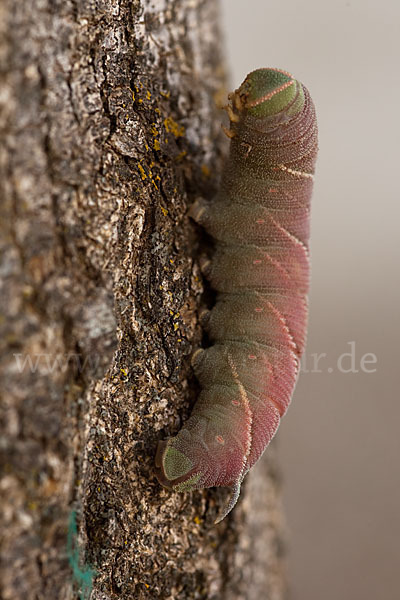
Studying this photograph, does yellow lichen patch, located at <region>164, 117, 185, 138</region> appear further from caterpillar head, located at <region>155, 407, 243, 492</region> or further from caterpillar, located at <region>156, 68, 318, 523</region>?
caterpillar head, located at <region>155, 407, 243, 492</region>

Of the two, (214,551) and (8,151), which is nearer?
(8,151)

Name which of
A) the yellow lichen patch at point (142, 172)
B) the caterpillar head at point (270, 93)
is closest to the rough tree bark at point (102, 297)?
the yellow lichen patch at point (142, 172)

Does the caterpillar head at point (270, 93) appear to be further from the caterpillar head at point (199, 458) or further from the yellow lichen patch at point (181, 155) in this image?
the caterpillar head at point (199, 458)

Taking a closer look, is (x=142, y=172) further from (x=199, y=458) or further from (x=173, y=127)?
(x=199, y=458)

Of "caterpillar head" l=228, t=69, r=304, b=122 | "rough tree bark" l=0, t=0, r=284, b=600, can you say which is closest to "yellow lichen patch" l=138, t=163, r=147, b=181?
"rough tree bark" l=0, t=0, r=284, b=600

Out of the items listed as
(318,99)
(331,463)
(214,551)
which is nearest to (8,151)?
(214,551)

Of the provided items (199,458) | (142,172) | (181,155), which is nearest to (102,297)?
(142,172)

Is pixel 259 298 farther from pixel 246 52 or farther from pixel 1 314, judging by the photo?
pixel 246 52
